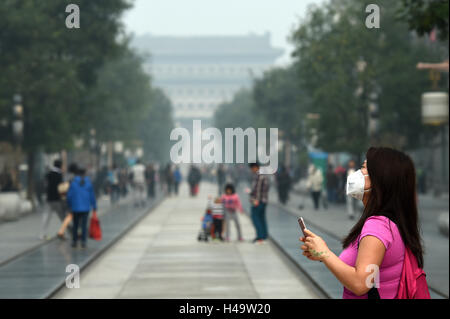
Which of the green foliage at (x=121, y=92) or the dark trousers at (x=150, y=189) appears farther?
the green foliage at (x=121, y=92)

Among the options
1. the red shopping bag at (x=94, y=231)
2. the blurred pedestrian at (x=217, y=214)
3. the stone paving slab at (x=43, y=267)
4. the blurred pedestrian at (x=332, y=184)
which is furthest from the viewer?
the blurred pedestrian at (x=332, y=184)

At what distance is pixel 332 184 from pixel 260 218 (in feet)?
68.1

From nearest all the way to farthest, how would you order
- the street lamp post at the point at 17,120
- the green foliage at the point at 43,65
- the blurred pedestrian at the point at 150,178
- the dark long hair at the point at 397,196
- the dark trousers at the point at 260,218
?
the dark long hair at the point at 397,196 → the dark trousers at the point at 260,218 → the street lamp post at the point at 17,120 → the green foliage at the point at 43,65 → the blurred pedestrian at the point at 150,178

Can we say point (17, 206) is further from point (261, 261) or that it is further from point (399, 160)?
point (399, 160)

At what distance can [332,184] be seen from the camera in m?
41.1

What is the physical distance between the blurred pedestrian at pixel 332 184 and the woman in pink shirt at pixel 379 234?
36.8 metres

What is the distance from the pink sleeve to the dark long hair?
0.09 ft

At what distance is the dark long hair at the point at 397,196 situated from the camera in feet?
12.4

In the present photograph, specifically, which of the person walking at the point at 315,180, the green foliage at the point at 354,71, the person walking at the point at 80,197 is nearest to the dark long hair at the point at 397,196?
the person walking at the point at 80,197

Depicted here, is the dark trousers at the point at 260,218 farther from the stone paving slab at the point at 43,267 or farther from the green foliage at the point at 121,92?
the green foliage at the point at 121,92

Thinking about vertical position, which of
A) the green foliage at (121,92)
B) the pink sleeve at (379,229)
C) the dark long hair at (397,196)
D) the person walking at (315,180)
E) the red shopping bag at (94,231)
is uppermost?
the green foliage at (121,92)

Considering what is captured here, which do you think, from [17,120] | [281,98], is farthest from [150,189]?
[281,98]

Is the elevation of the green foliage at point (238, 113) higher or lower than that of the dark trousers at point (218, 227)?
higher

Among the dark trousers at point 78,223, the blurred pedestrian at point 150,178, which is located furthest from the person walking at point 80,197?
the blurred pedestrian at point 150,178
